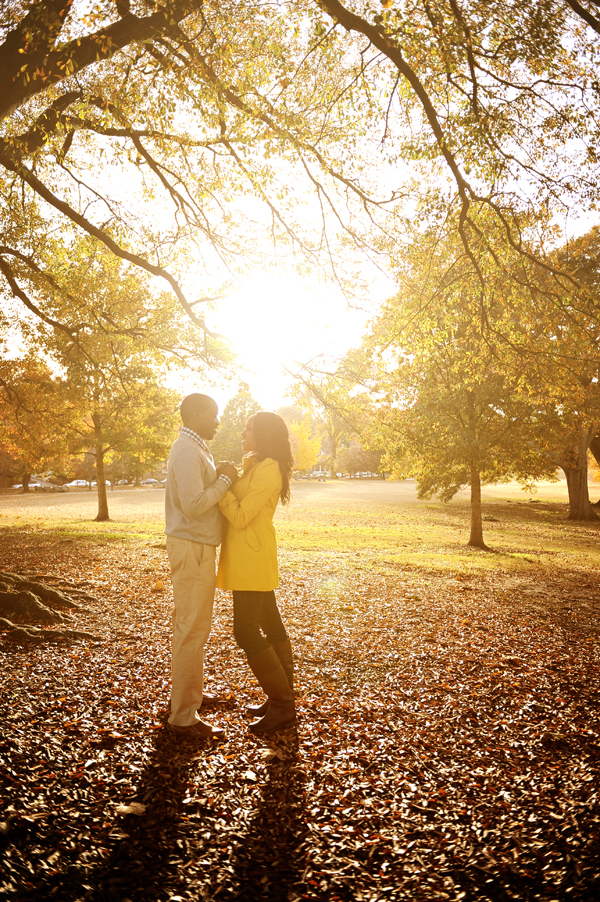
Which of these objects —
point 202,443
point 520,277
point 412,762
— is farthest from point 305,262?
point 412,762

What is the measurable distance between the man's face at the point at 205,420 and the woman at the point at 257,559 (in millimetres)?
311

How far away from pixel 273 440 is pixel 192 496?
0.79m

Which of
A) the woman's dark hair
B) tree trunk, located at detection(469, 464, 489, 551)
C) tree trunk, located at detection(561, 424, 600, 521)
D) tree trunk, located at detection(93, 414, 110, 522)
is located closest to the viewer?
the woman's dark hair

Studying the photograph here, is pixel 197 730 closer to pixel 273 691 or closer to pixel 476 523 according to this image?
A: pixel 273 691

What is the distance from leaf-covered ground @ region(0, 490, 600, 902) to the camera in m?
→ 2.55

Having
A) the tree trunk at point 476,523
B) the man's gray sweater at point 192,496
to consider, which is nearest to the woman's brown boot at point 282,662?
the man's gray sweater at point 192,496

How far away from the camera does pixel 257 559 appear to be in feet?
12.9

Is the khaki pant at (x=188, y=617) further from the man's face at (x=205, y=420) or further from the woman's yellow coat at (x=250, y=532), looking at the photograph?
the man's face at (x=205, y=420)

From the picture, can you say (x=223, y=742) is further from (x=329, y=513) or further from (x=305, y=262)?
(x=329, y=513)

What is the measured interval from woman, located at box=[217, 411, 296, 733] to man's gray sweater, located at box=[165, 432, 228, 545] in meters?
0.12

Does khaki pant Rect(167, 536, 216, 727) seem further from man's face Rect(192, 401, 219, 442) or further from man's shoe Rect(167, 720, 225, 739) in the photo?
man's face Rect(192, 401, 219, 442)

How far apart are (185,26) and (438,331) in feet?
16.6

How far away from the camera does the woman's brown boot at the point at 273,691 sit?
393 cm

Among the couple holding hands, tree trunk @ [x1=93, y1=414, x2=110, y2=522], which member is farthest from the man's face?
tree trunk @ [x1=93, y1=414, x2=110, y2=522]
